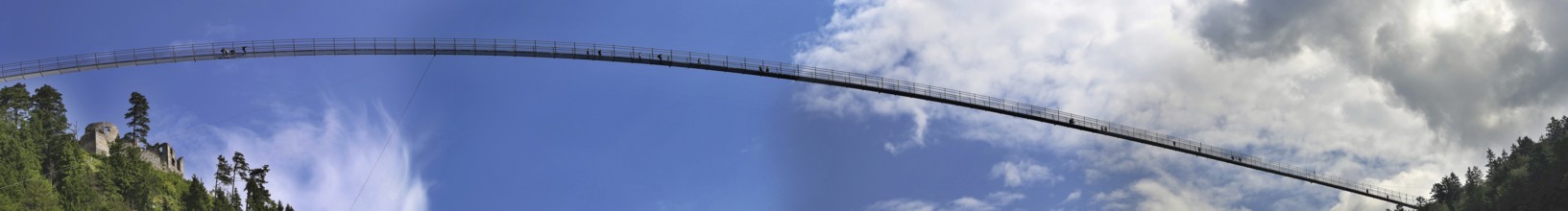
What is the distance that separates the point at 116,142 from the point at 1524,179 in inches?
4062

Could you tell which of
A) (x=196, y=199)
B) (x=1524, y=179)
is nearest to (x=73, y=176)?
(x=196, y=199)

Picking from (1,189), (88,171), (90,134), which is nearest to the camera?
(1,189)

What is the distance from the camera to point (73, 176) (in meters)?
102

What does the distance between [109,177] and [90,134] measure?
10.7 metres

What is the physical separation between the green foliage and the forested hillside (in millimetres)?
84943

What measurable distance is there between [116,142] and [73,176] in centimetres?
1431

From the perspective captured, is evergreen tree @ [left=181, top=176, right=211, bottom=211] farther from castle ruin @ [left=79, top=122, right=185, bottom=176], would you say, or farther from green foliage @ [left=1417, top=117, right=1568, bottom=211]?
green foliage @ [left=1417, top=117, right=1568, bottom=211]

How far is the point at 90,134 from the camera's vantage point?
115 meters

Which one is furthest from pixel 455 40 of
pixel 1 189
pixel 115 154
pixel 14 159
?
pixel 115 154

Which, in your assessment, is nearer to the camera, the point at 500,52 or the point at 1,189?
the point at 500,52

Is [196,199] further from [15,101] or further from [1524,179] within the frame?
[1524,179]

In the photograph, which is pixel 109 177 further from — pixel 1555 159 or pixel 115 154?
pixel 1555 159

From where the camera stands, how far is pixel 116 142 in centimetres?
11612

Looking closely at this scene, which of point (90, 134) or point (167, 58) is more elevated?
point (90, 134)
